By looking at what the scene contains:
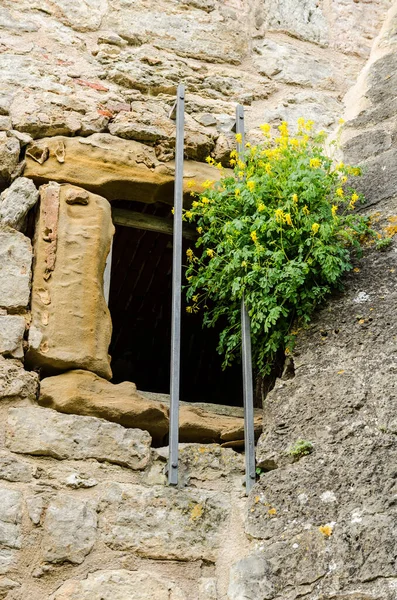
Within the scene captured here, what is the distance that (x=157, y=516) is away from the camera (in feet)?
8.54

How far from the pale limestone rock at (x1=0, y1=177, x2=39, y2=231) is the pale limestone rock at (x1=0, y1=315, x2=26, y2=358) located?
40 cm

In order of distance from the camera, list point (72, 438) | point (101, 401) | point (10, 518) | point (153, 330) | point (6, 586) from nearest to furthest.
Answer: point (6, 586), point (10, 518), point (72, 438), point (101, 401), point (153, 330)

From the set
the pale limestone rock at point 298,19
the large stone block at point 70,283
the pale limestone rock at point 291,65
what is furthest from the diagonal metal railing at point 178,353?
the pale limestone rock at point 298,19

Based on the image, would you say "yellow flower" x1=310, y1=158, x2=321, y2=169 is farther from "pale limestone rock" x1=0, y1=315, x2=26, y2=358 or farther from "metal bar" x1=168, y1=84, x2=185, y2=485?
"pale limestone rock" x1=0, y1=315, x2=26, y2=358

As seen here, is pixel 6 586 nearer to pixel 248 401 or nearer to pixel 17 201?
pixel 248 401

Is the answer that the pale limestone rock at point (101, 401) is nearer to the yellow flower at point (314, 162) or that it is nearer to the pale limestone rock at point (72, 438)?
the pale limestone rock at point (72, 438)

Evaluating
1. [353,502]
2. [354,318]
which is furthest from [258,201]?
[353,502]

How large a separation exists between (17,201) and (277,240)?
0.94 metres

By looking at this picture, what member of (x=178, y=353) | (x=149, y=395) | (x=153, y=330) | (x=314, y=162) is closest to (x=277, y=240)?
(x=314, y=162)

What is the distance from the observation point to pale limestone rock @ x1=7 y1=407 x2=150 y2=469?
2.63 m

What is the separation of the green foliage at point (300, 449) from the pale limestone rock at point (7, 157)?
4.76 feet

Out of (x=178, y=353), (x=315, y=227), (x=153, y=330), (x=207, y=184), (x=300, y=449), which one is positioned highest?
(x=207, y=184)

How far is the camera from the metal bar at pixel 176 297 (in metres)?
2.70

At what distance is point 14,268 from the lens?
2986 millimetres
